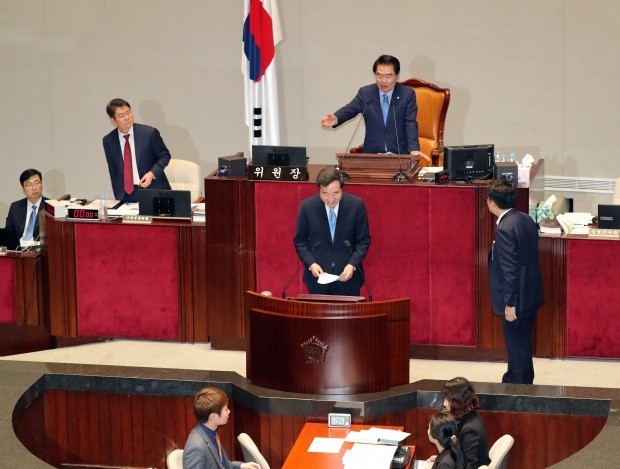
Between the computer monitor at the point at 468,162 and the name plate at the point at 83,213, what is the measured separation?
246 centimetres

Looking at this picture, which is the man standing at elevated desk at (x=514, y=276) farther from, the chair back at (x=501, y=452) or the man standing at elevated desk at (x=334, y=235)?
the chair back at (x=501, y=452)

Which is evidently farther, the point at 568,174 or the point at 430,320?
the point at 568,174

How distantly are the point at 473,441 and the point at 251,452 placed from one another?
1.11 metres

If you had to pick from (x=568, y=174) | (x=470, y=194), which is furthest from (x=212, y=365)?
(x=568, y=174)

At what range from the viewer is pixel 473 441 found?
6.18m

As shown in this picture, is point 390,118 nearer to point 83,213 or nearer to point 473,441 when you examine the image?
point 83,213

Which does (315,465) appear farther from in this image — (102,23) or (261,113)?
(102,23)

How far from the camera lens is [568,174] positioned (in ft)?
35.7

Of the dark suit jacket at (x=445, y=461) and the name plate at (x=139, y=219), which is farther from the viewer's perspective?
the name plate at (x=139, y=219)

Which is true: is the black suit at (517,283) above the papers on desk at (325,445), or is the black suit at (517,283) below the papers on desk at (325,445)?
above

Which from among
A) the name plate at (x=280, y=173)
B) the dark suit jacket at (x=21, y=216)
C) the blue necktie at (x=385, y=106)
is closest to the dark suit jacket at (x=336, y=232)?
the name plate at (x=280, y=173)

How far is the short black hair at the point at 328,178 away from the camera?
7805mm

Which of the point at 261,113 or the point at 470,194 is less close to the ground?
the point at 261,113

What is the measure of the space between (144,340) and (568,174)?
4065mm
